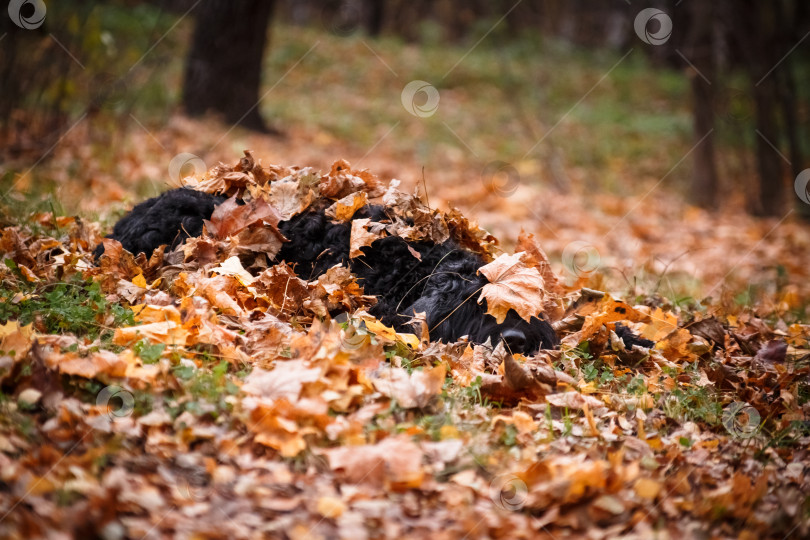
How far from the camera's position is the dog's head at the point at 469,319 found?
11.3 feet

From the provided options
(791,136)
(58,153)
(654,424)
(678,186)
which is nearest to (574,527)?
(654,424)

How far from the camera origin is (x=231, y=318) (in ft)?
10.9

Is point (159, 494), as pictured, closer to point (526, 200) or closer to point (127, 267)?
point (127, 267)

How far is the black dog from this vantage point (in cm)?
351

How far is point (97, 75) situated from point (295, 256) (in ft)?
18.5

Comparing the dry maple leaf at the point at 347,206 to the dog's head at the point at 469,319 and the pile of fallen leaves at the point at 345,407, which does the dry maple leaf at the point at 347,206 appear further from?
the dog's head at the point at 469,319
